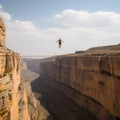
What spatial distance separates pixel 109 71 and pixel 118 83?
291 cm

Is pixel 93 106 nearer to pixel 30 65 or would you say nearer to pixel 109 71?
pixel 109 71

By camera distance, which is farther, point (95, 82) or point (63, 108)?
point (63, 108)

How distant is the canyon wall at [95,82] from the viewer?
88.5 feet

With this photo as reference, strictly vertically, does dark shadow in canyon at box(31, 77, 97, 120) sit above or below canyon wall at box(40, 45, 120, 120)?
below

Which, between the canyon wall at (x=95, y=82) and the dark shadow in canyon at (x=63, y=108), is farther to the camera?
the dark shadow in canyon at (x=63, y=108)

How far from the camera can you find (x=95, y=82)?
33.3m

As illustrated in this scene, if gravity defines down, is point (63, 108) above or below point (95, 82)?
below

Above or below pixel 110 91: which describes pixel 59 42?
above

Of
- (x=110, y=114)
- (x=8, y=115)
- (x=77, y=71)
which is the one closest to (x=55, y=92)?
(x=77, y=71)

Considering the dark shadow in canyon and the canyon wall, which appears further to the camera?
the dark shadow in canyon

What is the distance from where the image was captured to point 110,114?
28.4m

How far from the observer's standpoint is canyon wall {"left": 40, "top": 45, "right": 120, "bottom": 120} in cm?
2698

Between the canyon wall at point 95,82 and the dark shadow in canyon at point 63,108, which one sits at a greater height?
the canyon wall at point 95,82

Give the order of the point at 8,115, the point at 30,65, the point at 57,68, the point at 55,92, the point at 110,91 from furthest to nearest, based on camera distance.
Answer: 1. the point at 30,65
2. the point at 57,68
3. the point at 55,92
4. the point at 110,91
5. the point at 8,115
